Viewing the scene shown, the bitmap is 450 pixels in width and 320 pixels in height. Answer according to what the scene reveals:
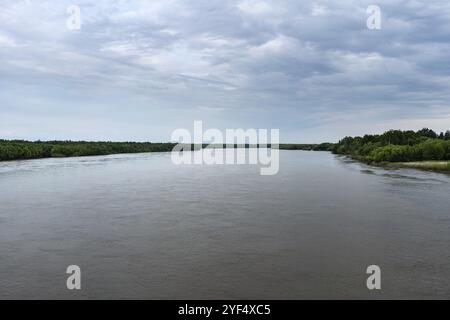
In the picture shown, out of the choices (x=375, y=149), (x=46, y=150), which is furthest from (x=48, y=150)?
(x=375, y=149)

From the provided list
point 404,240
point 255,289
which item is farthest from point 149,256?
point 404,240

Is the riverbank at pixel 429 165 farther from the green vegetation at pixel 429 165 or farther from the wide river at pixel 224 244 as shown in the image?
the wide river at pixel 224 244

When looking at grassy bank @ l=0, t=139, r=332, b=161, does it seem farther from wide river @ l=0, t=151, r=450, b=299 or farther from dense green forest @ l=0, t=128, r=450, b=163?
wide river @ l=0, t=151, r=450, b=299

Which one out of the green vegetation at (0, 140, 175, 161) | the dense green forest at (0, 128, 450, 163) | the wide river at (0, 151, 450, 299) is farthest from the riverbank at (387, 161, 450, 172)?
the green vegetation at (0, 140, 175, 161)

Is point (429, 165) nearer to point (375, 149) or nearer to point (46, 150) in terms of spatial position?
point (375, 149)

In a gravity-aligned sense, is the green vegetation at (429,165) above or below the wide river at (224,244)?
above

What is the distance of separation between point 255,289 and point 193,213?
8.75 meters

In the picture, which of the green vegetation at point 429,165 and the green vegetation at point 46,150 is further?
the green vegetation at point 46,150

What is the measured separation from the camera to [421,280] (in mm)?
9062

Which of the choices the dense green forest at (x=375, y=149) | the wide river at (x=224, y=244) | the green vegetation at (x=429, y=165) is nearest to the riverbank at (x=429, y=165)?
the green vegetation at (x=429, y=165)

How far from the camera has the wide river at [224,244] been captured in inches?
342

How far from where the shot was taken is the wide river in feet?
28.5

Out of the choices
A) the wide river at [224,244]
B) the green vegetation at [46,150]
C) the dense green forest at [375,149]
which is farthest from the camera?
the green vegetation at [46,150]
